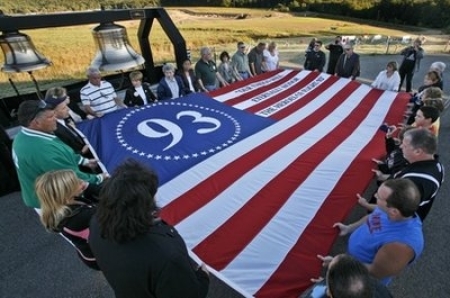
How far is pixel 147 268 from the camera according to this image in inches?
43.8

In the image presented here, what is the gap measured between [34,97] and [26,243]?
8.95ft

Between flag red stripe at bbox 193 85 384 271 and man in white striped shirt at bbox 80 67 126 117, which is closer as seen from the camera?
flag red stripe at bbox 193 85 384 271

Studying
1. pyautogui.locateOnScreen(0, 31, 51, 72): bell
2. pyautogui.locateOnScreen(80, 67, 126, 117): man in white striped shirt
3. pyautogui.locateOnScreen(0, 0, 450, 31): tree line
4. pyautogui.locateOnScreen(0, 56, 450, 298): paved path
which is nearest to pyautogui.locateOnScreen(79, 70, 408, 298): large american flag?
pyautogui.locateOnScreen(80, 67, 126, 117): man in white striped shirt

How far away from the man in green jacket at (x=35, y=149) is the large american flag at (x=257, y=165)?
69cm

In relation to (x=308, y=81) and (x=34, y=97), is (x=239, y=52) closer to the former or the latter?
(x=308, y=81)

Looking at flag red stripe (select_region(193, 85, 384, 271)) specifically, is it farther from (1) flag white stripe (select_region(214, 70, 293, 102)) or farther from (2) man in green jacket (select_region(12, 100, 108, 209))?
(1) flag white stripe (select_region(214, 70, 293, 102))

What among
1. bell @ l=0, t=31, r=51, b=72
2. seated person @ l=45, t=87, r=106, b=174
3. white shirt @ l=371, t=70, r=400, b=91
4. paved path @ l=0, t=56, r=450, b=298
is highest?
bell @ l=0, t=31, r=51, b=72

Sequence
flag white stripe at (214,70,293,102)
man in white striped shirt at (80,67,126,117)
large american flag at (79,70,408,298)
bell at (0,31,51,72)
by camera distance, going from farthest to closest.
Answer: flag white stripe at (214,70,293,102) → man in white striped shirt at (80,67,126,117) → bell at (0,31,51,72) → large american flag at (79,70,408,298)

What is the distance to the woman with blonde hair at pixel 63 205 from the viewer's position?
67.0 inches

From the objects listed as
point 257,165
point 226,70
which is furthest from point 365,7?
point 257,165

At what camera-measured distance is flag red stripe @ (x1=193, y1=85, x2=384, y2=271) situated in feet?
6.67

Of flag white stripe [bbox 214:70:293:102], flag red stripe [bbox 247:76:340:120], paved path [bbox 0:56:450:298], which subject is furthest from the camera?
flag white stripe [bbox 214:70:293:102]

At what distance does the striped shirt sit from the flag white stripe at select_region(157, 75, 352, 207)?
5.41 feet

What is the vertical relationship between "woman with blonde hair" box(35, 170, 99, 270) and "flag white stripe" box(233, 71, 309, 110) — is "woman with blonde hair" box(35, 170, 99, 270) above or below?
below
